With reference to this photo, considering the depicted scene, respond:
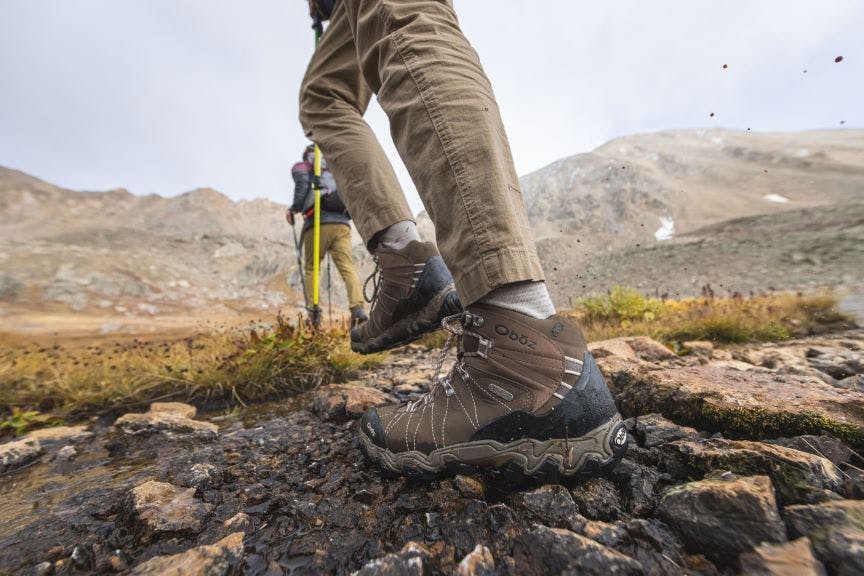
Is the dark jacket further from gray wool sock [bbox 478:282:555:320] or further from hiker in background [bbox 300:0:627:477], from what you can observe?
gray wool sock [bbox 478:282:555:320]

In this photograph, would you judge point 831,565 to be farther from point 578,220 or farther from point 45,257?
point 578,220

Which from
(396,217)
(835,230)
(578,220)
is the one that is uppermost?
(578,220)

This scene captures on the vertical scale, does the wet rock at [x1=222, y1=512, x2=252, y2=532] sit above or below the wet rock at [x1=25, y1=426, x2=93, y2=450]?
below

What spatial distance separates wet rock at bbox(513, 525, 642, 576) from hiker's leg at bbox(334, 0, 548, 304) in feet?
1.53

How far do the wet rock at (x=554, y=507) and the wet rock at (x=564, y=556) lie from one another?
0.20 feet

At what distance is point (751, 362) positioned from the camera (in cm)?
205

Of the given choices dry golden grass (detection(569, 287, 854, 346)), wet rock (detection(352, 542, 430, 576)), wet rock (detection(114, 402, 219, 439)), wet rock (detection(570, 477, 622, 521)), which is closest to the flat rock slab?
wet rock (detection(570, 477, 622, 521))

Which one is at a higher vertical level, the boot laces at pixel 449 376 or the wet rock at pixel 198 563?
the boot laces at pixel 449 376

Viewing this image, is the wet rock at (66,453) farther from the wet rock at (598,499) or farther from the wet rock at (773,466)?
the wet rock at (773,466)

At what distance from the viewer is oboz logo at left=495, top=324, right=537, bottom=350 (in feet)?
2.74

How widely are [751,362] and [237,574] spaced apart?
2.60 metres

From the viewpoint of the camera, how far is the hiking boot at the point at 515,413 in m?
0.79

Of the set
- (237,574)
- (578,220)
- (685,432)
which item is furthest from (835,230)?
(237,574)

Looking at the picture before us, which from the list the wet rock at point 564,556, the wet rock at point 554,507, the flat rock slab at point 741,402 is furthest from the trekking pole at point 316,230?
the wet rock at point 564,556
